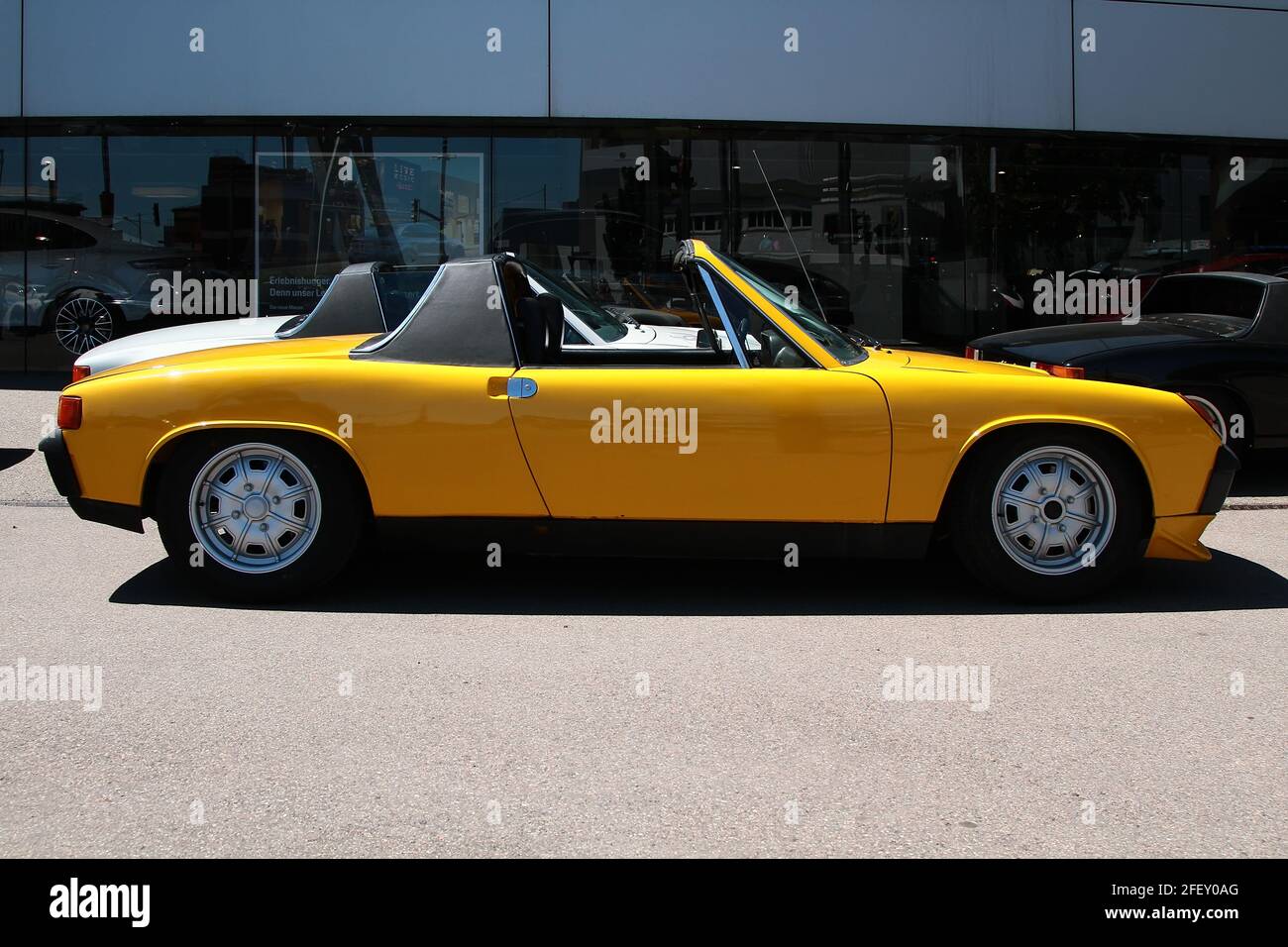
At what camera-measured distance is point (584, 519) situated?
511cm

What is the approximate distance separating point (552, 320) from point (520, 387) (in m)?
0.73

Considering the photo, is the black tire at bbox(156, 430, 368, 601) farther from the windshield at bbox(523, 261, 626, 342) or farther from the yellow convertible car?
the windshield at bbox(523, 261, 626, 342)

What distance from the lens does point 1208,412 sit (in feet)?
20.4

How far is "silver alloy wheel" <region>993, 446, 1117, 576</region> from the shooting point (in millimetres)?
5121

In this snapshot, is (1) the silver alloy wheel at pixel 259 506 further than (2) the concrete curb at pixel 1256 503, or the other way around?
(2) the concrete curb at pixel 1256 503

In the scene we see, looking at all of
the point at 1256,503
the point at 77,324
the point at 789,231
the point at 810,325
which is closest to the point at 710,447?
the point at 810,325

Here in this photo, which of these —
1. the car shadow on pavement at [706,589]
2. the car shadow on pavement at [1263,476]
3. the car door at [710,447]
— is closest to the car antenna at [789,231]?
the car shadow on pavement at [1263,476]

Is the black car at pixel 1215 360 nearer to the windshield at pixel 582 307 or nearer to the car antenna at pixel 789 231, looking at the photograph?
the windshield at pixel 582 307

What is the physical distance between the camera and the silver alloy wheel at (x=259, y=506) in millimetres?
5156

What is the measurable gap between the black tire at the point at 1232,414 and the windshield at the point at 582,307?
3.67m

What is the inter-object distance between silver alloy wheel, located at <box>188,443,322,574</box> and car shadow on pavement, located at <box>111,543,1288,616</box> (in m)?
0.21

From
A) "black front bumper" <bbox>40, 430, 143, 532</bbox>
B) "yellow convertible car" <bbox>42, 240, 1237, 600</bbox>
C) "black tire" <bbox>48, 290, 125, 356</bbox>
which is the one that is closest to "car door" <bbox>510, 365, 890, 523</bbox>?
"yellow convertible car" <bbox>42, 240, 1237, 600</bbox>
